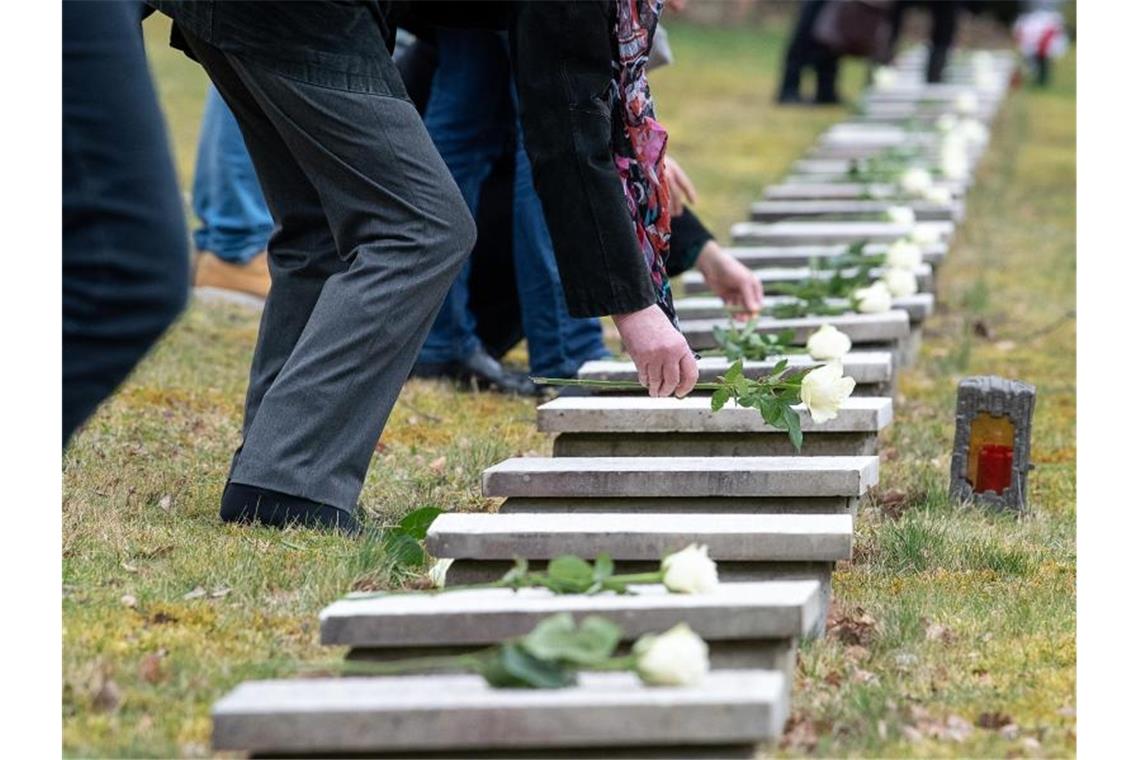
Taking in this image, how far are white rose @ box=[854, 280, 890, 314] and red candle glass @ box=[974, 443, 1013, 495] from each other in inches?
37.3

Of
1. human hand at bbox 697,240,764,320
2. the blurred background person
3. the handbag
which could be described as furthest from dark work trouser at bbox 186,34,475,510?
the blurred background person

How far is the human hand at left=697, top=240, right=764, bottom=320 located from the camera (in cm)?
447

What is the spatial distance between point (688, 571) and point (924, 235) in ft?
11.7

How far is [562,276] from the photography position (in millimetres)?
2965

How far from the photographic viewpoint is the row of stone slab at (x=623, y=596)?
2125 mm

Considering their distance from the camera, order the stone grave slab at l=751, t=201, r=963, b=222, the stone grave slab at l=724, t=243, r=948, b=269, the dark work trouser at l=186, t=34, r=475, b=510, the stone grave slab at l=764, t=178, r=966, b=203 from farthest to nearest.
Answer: the stone grave slab at l=764, t=178, r=966, b=203 → the stone grave slab at l=751, t=201, r=963, b=222 → the stone grave slab at l=724, t=243, r=948, b=269 → the dark work trouser at l=186, t=34, r=475, b=510

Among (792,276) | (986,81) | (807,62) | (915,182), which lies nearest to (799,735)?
(792,276)

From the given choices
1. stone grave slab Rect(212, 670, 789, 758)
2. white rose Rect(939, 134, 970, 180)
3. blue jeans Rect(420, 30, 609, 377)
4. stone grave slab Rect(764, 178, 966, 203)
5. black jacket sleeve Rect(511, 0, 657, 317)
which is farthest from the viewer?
white rose Rect(939, 134, 970, 180)

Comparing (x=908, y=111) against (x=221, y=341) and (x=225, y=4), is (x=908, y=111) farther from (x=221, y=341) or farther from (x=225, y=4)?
(x=225, y=4)

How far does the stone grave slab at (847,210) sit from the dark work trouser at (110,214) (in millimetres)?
4302

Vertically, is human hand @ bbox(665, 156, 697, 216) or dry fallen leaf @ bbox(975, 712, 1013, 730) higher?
human hand @ bbox(665, 156, 697, 216)

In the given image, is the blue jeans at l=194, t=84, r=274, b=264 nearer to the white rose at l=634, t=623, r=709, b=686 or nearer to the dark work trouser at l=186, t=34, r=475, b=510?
the dark work trouser at l=186, t=34, r=475, b=510

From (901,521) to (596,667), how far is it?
1545 mm

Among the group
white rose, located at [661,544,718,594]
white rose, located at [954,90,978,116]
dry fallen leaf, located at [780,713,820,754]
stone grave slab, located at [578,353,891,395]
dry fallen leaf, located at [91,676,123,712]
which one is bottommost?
dry fallen leaf, located at [780,713,820,754]
